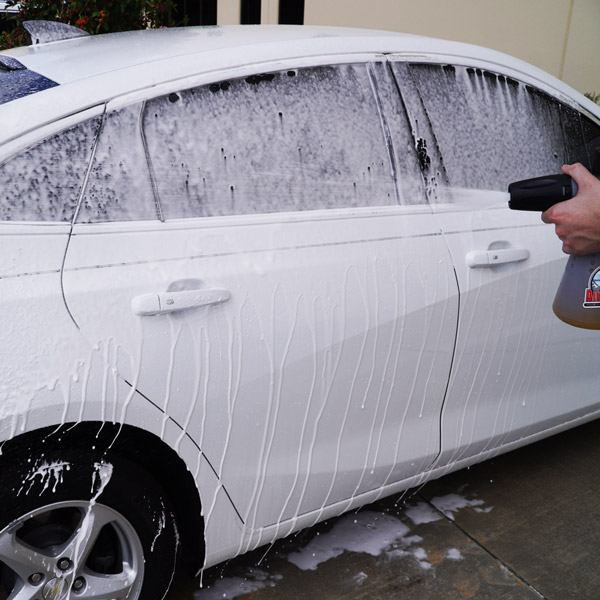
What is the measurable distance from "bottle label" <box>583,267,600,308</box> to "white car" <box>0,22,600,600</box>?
0.43m

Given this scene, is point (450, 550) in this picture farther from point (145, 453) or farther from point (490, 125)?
point (490, 125)

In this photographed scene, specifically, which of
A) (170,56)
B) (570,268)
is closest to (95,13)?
(170,56)

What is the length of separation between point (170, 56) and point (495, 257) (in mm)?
1203

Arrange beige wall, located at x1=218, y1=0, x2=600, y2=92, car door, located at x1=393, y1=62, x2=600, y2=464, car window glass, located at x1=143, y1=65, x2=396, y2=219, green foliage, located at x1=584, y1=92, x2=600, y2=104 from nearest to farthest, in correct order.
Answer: car window glass, located at x1=143, y1=65, x2=396, y2=219 → car door, located at x1=393, y1=62, x2=600, y2=464 → beige wall, located at x1=218, y1=0, x2=600, y2=92 → green foliage, located at x1=584, y1=92, x2=600, y2=104

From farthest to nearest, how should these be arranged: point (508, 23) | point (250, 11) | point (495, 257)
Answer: point (508, 23)
point (250, 11)
point (495, 257)

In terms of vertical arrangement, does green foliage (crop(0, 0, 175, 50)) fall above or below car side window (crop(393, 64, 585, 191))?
above

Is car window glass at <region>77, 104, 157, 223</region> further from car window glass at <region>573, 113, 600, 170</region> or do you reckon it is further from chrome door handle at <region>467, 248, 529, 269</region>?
car window glass at <region>573, 113, 600, 170</region>

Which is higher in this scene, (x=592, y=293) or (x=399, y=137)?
(x=399, y=137)

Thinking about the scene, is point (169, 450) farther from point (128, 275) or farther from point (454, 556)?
point (454, 556)

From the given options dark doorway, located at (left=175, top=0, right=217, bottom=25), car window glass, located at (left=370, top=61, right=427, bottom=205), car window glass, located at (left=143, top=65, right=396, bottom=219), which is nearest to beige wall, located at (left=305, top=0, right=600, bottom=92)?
dark doorway, located at (left=175, top=0, right=217, bottom=25)

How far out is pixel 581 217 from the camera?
1.84 m

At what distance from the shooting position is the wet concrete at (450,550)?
2.39 m

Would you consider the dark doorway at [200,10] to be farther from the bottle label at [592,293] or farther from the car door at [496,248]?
the bottle label at [592,293]

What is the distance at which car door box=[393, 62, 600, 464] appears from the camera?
2.40 meters
